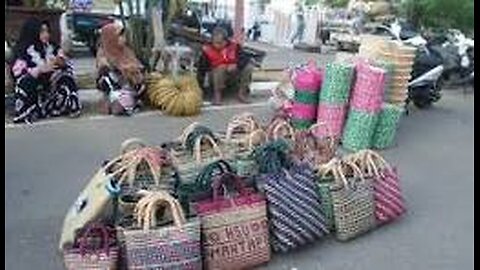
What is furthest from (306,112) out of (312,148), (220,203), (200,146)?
(220,203)

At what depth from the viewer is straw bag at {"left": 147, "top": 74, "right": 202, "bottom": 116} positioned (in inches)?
325

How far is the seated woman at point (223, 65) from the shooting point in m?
9.02

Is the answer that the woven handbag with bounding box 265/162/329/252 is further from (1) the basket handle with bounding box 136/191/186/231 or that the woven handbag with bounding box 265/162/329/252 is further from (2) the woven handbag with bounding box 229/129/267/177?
(1) the basket handle with bounding box 136/191/186/231

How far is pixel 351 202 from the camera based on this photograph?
4.43 m

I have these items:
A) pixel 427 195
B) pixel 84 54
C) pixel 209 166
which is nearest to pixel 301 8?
pixel 84 54

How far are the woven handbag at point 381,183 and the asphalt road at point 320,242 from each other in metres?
0.11

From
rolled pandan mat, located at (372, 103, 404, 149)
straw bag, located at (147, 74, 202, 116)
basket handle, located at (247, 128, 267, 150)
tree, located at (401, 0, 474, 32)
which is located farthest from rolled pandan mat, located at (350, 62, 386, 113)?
tree, located at (401, 0, 474, 32)

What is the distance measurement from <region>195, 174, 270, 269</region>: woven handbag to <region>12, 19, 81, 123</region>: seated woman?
4097 mm

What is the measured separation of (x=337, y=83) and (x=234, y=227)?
129 inches

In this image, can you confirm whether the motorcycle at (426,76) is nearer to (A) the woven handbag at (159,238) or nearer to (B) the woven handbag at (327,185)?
(B) the woven handbag at (327,185)

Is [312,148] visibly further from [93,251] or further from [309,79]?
[309,79]

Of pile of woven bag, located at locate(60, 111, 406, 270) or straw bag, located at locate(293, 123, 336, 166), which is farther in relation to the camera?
straw bag, located at locate(293, 123, 336, 166)

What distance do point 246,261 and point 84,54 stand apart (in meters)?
10.6

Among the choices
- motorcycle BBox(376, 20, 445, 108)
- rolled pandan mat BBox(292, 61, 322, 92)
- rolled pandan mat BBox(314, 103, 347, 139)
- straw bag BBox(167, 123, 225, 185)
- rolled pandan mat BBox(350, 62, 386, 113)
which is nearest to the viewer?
straw bag BBox(167, 123, 225, 185)
